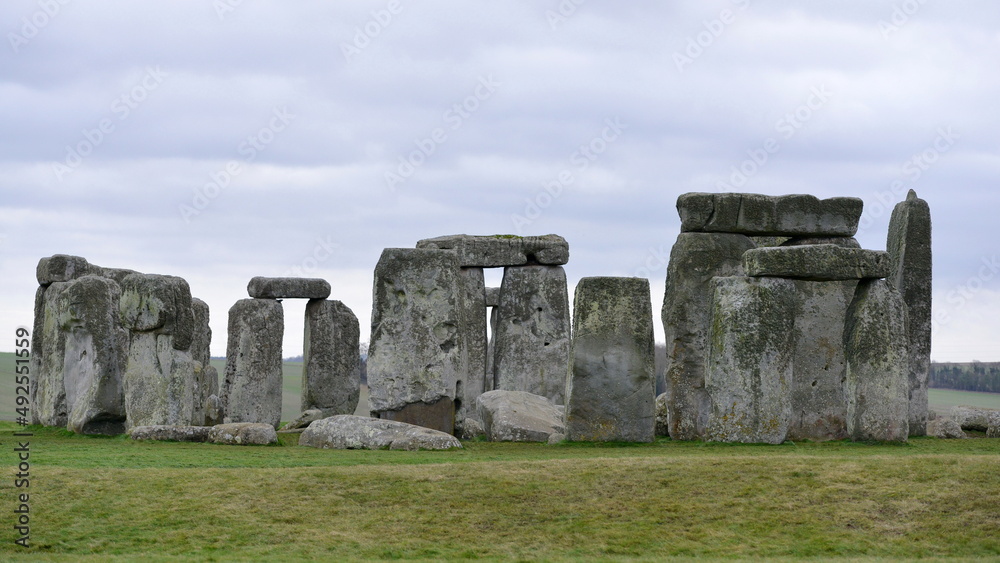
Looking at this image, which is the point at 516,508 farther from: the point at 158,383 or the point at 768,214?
the point at 768,214

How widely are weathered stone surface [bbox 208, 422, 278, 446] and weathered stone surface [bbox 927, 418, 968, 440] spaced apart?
10.5m

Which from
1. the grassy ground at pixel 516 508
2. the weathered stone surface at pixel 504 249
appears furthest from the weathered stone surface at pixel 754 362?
the weathered stone surface at pixel 504 249

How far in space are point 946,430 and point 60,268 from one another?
636 inches

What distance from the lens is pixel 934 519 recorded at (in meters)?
13.1

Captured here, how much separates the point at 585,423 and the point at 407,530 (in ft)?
20.8

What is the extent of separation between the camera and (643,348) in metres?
19.1

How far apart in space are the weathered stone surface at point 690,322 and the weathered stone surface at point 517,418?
193 centimetres

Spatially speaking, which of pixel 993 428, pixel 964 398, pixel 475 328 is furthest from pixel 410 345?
pixel 964 398

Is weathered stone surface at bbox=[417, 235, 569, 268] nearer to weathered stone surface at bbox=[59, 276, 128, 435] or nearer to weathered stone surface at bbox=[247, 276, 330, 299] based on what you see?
weathered stone surface at bbox=[247, 276, 330, 299]

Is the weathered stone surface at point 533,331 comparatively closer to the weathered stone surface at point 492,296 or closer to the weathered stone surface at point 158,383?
the weathered stone surface at point 492,296

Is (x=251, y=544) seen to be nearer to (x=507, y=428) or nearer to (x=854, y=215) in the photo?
(x=507, y=428)

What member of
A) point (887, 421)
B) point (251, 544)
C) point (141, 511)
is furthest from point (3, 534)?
point (887, 421)

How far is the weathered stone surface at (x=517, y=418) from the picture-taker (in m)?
Answer: 20.3

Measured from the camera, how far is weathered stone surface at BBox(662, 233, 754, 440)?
2095 cm
